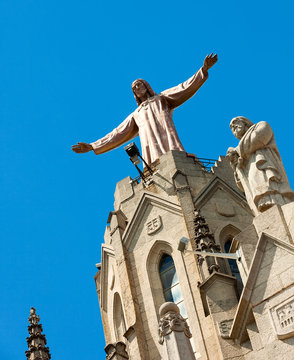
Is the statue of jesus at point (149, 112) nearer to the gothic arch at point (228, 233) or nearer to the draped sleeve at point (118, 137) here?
the draped sleeve at point (118, 137)

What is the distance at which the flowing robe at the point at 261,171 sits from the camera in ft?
58.7

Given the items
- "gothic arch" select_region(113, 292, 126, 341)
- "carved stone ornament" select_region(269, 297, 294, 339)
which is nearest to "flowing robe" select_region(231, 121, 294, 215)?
"carved stone ornament" select_region(269, 297, 294, 339)

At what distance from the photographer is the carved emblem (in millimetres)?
25234

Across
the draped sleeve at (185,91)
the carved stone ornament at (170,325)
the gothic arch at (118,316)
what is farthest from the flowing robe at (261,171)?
the draped sleeve at (185,91)

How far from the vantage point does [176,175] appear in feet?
84.7

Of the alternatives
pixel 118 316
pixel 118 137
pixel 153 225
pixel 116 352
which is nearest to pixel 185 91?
pixel 118 137

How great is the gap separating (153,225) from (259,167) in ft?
24.6

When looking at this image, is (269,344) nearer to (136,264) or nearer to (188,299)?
(188,299)

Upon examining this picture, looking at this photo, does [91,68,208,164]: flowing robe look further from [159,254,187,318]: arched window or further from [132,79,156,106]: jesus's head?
[159,254,187,318]: arched window

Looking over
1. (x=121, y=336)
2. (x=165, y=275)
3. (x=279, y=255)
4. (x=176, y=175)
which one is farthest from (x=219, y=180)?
(x=279, y=255)

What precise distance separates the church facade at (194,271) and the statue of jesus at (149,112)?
2499 millimetres

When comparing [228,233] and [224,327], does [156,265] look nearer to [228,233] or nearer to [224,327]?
[228,233]

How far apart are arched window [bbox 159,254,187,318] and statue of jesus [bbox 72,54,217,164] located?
5.45m

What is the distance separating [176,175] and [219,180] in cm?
129
